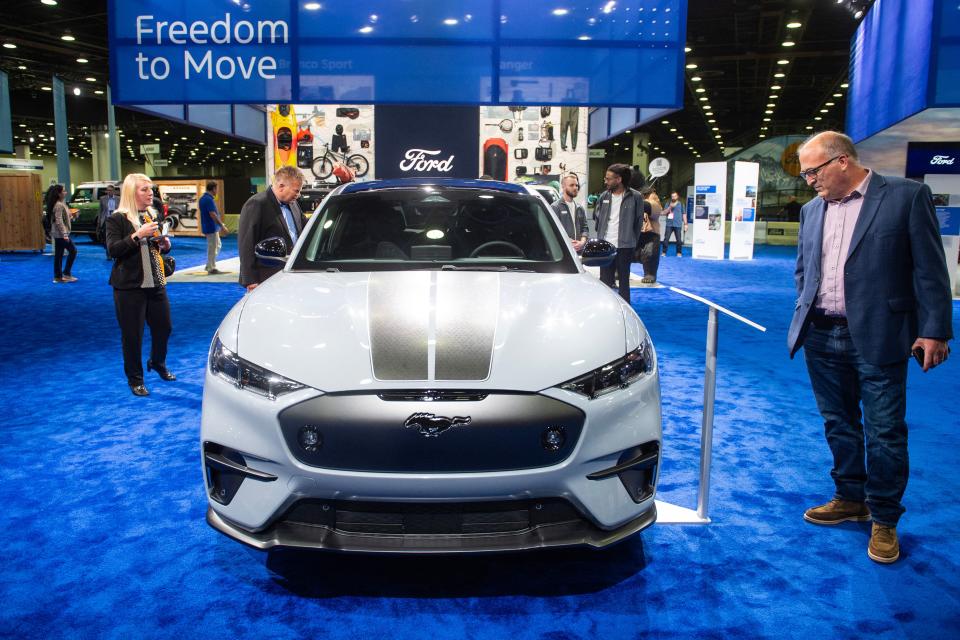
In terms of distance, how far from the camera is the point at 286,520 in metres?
2.24

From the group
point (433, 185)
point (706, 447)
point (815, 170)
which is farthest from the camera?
point (433, 185)

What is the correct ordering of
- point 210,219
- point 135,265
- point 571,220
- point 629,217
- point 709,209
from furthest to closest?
1. point 709,209
2. point 210,219
3. point 629,217
4. point 571,220
5. point 135,265

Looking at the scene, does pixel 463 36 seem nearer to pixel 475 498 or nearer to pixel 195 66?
pixel 195 66

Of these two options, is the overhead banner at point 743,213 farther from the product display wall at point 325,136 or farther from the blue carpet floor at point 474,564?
the blue carpet floor at point 474,564

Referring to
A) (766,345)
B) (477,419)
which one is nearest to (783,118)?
(766,345)

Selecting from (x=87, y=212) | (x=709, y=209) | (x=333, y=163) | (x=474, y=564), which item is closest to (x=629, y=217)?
(x=333, y=163)

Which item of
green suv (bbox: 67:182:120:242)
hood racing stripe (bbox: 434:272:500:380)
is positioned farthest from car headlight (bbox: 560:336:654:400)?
green suv (bbox: 67:182:120:242)

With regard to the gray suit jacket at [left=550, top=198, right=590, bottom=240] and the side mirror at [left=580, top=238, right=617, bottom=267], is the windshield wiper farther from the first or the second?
the gray suit jacket at [left=550, top=198, right=590, bottom=240]

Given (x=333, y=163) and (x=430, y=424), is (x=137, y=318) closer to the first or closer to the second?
(x=430, y=424)

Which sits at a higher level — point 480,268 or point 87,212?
point 87,212

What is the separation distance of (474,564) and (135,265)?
3.53m

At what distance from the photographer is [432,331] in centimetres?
238

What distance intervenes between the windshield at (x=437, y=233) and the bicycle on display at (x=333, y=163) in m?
10.1

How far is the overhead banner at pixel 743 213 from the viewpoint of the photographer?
19.6 meters
